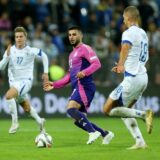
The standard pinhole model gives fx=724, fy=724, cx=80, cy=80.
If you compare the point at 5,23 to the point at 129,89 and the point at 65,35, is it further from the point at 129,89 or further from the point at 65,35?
the point at 129,89

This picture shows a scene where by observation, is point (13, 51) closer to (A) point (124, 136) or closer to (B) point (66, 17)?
(A) point (124, 136)

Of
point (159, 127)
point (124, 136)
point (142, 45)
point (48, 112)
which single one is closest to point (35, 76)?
point (48, 112)

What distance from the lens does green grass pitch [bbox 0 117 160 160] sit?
1095 centimetres

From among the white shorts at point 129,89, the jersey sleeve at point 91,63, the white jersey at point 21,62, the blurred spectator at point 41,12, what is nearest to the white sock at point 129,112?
the white shorts at point 129,89

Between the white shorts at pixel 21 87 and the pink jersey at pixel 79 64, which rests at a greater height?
the pink jersey at pixel 79 64

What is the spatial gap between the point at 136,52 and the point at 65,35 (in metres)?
12.9

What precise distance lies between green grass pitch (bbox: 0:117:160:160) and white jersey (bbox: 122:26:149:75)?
4.36 feet

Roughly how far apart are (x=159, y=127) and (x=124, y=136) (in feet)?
10.7

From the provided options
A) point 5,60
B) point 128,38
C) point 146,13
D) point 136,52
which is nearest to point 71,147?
point 136,52

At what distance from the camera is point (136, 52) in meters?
11.9

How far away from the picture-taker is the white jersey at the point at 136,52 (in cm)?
1180

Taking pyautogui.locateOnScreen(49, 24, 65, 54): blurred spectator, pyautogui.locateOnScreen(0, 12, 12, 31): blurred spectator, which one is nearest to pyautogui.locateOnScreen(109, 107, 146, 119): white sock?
pyautogui.locateOnScreen(49, 24, 65, 54): blurred spectator

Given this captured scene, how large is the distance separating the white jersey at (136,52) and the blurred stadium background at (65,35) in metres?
10.5

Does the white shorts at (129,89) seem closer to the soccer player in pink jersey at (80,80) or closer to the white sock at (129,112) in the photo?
the white sock at (129,112)
